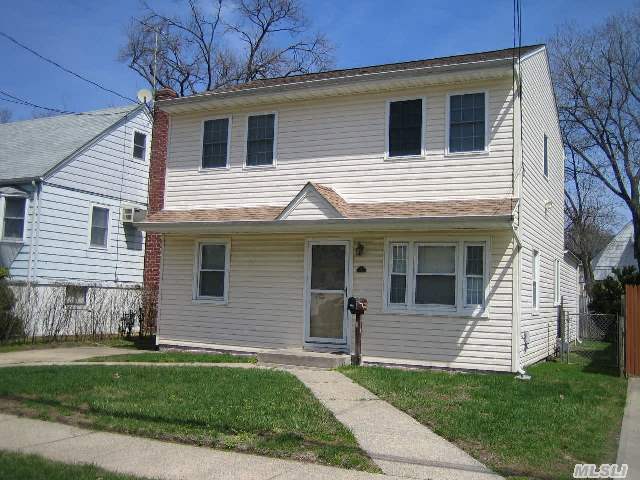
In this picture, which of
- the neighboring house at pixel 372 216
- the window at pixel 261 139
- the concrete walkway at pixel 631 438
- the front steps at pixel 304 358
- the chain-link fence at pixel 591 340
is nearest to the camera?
the concrete walkway at pixel 631 438

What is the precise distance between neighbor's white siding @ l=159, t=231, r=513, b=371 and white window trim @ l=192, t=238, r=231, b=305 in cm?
9

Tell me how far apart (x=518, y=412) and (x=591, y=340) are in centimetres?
1646

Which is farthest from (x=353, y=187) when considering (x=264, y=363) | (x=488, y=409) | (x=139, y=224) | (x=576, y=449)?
(x=576, y=449)

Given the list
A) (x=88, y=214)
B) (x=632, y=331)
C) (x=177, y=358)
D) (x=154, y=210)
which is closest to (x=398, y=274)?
(x=632, y=331)

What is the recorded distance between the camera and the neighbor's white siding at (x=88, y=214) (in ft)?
61.9

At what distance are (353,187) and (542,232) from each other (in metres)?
4.77

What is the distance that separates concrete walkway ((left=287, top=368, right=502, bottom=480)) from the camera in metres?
6.03

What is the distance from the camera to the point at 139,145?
22891 mm

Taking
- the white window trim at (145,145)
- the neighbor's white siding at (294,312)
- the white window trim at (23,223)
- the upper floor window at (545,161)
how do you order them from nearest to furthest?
1. the neighbor's white siding at (294,312)
2. the upper floor window at (545,161)
3. the white window trim at (23,223)
4. the white window trim at (145,145)

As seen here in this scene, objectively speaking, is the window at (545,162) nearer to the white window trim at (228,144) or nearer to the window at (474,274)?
the window at (474,274)

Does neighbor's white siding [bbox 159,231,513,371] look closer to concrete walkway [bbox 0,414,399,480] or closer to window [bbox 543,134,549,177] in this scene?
window [bbox 543,134,549,177]

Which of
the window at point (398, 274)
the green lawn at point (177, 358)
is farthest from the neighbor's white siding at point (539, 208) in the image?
the green lawn at point (177, 358)

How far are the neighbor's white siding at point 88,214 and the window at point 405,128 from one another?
11.2 m

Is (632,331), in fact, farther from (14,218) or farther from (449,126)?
(14,218)
